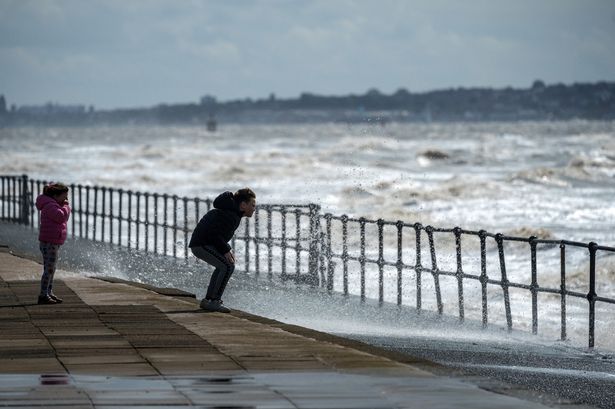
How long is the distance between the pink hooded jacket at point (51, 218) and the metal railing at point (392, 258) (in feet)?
15.1

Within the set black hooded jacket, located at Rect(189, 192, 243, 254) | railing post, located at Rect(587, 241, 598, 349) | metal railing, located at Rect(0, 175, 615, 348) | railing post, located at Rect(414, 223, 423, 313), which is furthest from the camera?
railing post, located at Rect(414, 223, 423, 313)

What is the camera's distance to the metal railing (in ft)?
53.0

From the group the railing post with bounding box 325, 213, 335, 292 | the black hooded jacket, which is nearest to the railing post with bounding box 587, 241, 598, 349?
the black hooded jacket

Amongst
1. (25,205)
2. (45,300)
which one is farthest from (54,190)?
(25,205)

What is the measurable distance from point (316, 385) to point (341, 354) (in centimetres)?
147

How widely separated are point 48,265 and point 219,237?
1688mm

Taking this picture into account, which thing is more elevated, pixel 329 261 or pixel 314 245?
pixel 314 245

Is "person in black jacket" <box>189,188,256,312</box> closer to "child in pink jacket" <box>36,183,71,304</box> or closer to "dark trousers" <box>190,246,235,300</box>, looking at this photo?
"dark trousers" <box>190,246,235,300</box>

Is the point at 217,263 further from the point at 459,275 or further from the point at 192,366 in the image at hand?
the point at 192,366

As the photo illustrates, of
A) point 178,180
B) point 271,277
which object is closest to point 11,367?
point 271,277

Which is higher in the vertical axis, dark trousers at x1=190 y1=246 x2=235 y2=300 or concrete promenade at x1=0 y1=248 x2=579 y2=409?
dark trousers at x1=190 y1=246 x2=235 y2=300

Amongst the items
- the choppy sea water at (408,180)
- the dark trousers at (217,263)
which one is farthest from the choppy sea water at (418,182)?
the dark trousers at (217,263)

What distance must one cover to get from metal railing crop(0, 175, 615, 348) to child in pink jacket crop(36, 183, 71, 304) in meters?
4.62

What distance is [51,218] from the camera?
45.4 feet
